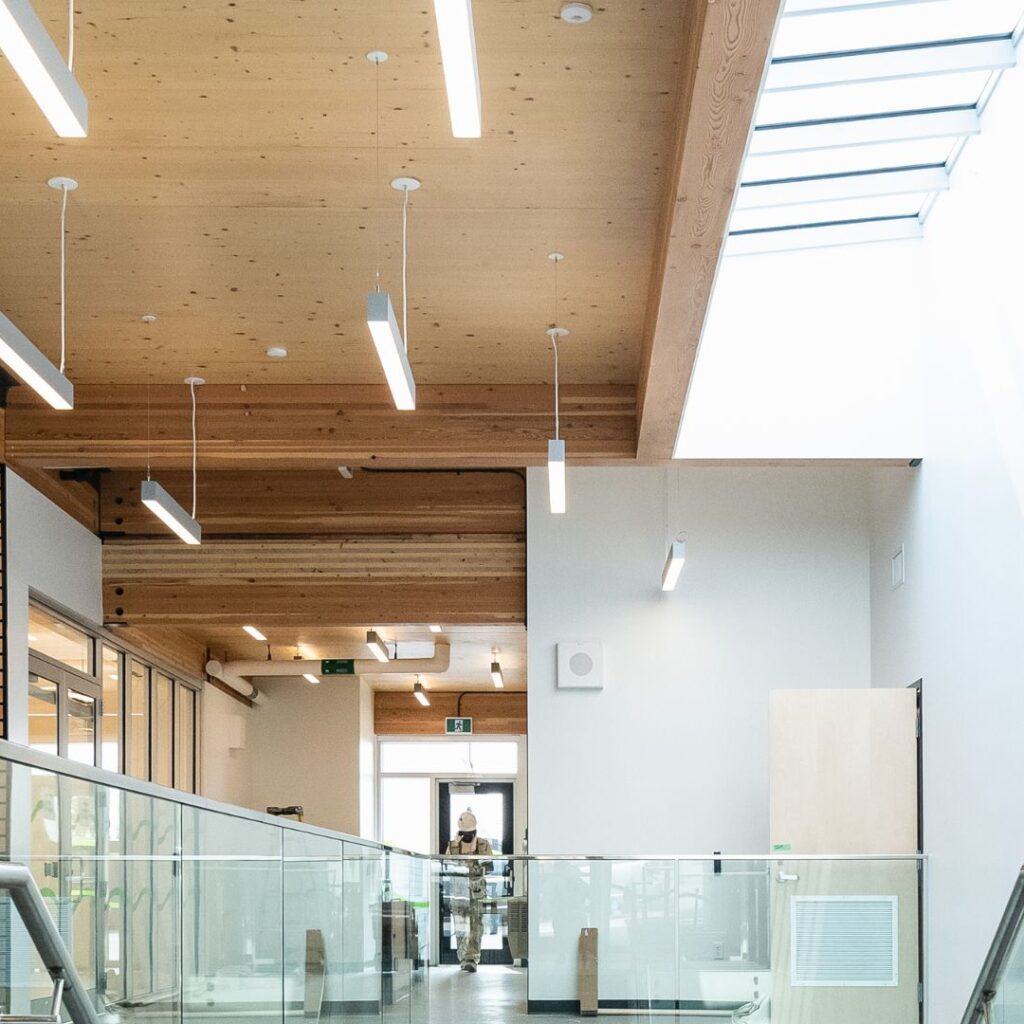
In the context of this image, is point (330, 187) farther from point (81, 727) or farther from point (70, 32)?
point (81, 727)

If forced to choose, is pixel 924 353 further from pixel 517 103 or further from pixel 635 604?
pixel 517 103

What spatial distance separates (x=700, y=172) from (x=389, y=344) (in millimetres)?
1338

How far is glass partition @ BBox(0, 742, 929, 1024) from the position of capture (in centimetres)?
501

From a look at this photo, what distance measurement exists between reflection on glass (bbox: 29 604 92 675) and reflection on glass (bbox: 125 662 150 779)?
1.50 m

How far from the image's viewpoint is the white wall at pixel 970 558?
7559 mm

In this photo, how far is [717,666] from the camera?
11.1 m

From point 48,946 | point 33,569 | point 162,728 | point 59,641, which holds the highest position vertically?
point 33,569

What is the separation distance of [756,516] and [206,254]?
5.06 meters

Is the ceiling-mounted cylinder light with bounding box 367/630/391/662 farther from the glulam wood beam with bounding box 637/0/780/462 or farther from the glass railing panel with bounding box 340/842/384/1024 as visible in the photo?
the glass railing panel with bounding box 340/842/384/1024

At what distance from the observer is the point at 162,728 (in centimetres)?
1519

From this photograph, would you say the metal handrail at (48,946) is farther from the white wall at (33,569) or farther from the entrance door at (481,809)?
the entrance door at (481,809)

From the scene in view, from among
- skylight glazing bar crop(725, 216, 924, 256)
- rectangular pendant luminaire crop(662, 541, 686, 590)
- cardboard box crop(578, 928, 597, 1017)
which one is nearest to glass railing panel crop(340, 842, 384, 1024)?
cardboard box crop(578, 928, 597, 1017)

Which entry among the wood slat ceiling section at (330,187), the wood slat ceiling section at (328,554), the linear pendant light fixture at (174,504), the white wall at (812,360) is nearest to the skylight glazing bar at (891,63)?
the wood slat ceiling section at (330,187)

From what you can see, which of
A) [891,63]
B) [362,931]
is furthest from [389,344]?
[891,63]
